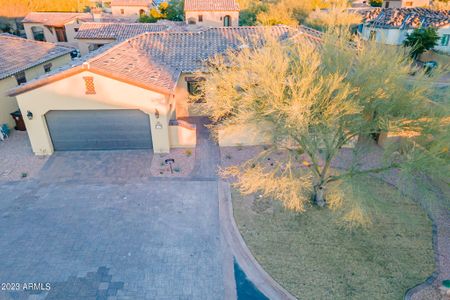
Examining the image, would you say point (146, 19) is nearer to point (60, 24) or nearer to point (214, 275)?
point (60, 24)

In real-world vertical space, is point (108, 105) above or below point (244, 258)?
above

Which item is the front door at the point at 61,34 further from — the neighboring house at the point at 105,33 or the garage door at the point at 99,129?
the garage door at the point at 99,129

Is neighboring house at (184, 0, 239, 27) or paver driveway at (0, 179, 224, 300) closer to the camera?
paver driveway at (0, 179, 224, 300)

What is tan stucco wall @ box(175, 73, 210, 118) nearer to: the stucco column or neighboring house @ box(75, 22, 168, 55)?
the stucco column

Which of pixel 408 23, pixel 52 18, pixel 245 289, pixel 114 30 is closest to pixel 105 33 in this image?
pixel 114 30

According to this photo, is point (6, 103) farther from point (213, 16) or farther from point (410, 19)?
point (410, 19)

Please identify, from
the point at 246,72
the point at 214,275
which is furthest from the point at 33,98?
the point at 214,275

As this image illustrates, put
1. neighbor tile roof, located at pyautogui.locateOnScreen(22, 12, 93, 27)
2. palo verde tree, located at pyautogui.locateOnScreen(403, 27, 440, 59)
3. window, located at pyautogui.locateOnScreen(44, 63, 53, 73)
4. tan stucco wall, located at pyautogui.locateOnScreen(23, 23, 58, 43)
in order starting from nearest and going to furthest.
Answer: window, located at pyautogui.locateOnScreen(44, 63, 53, 73) → palo verde tree, located at pyautogui.locateOnScreen(403, 27, 440, 59) → neighbor tile roof, located at pyautogui.locateOnScreen(22, 12, 93, 27) → tan stucco wall, located at pyautogui.locateOnScreen(23, 23, 58, 43)

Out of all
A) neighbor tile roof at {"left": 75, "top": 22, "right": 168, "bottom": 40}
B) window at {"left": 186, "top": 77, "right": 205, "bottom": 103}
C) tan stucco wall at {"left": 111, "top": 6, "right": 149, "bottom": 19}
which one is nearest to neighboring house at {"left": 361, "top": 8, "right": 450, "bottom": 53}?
window at {"left": 186, "top": 77, "right": 205, "bottom": 103}
